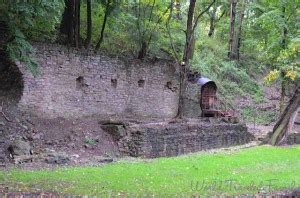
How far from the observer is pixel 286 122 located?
21.0 meters

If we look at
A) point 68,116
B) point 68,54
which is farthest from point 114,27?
point 68,116

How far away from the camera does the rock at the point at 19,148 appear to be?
14.3 metres

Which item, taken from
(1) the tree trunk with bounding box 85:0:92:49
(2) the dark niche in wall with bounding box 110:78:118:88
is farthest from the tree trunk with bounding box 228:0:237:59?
(1) the tree trunk with bounding box 85:0:92:49

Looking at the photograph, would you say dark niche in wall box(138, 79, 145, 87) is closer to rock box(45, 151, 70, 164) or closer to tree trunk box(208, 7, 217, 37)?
rock box(45, 151, 70, 164)

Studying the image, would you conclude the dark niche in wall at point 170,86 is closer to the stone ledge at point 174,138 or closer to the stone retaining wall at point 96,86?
the stone retaining wall at point 96,86

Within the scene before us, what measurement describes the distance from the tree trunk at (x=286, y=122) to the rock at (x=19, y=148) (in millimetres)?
11714

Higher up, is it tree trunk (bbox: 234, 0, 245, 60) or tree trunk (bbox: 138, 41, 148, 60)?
tree trunk (bbox: 234, 0, 245, 60)

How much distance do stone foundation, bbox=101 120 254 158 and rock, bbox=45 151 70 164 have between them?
3446 millimetres

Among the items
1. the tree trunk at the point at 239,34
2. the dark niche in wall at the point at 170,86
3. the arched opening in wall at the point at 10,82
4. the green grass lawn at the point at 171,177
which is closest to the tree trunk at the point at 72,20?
the arched opening in wall at the point at 10,82

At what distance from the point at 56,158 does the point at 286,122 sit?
11487mm

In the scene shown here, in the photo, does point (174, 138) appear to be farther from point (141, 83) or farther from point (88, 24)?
point (88, 24)

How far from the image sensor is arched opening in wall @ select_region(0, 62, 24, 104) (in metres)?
16.9

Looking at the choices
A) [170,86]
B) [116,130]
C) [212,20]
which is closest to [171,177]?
[116,130]

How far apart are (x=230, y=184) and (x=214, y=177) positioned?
1.25 meters
